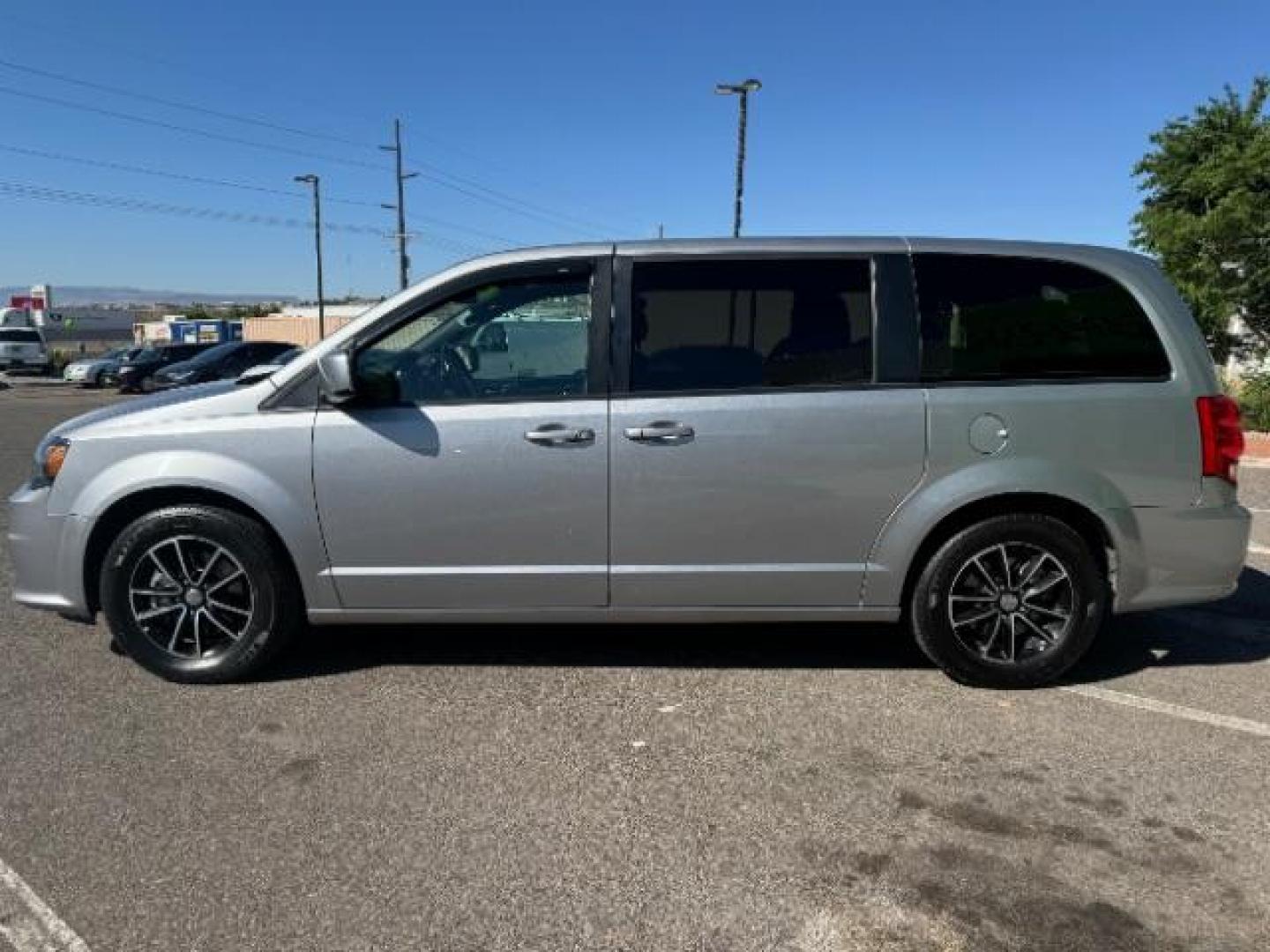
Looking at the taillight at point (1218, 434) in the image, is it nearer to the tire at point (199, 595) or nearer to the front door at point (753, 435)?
the front door at point (753, 435)

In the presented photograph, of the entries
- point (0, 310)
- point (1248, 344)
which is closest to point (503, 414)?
point (1248, 344)

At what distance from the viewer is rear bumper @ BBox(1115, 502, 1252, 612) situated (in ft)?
13.5

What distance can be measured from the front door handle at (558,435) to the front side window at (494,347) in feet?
0.46

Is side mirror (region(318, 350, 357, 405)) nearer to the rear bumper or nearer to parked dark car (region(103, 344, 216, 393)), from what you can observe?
the rear bumper

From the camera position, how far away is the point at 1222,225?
14727mm

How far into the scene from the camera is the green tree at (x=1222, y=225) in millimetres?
14781

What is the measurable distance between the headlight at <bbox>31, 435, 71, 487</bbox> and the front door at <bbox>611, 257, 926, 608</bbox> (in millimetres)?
2369

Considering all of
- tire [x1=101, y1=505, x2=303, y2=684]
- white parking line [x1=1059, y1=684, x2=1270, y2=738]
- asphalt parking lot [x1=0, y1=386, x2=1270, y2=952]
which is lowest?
asphalt parking lot [x1=0, y1=386, x2=1270, y2=952]

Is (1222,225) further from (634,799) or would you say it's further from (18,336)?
(18,336)

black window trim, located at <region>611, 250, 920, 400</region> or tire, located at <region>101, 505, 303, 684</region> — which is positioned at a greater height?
Result: black window trim, located at <region>611, 250, 920, 400</region>

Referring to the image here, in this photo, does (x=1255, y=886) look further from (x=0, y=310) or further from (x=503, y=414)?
(x=0, y=310)

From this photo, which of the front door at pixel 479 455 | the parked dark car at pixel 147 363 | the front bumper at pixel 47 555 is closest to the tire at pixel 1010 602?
the front door at pixel 479 455

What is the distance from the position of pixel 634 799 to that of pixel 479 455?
151 cm

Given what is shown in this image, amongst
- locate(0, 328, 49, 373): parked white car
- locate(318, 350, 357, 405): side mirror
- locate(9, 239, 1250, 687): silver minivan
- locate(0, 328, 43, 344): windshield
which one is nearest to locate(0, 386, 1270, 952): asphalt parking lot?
locate(9, 239, 1250, 687): silver minivan
